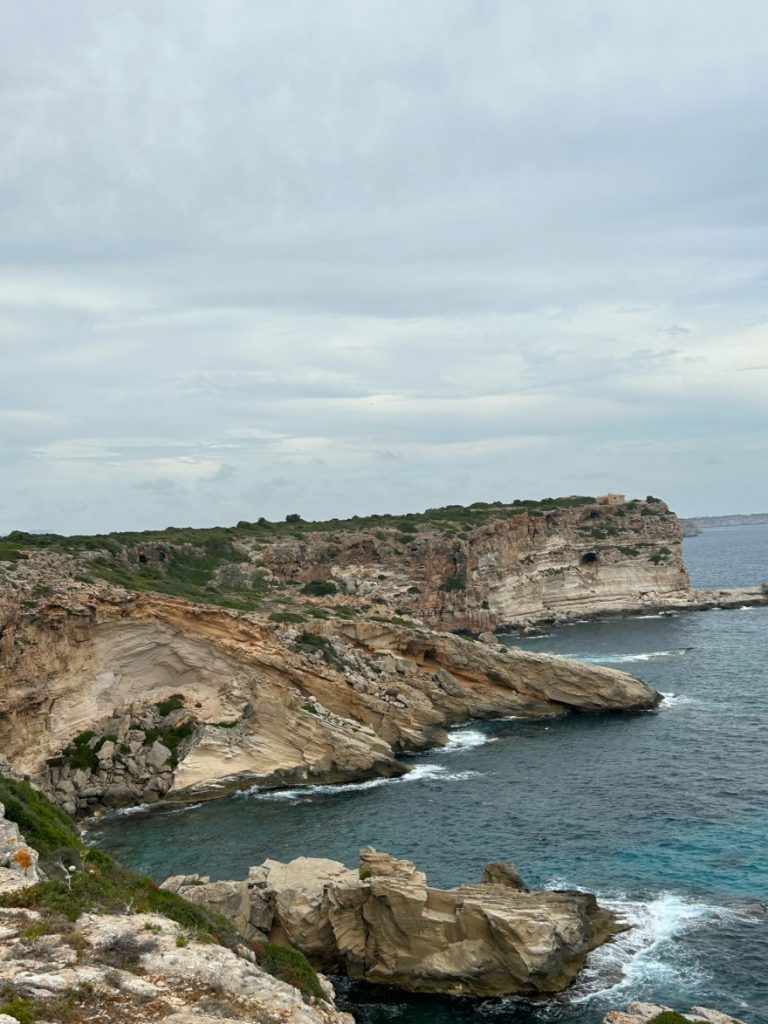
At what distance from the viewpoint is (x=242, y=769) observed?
50.6 metres

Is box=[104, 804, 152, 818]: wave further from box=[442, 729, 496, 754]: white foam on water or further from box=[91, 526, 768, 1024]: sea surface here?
box=[442, 729, 496, 754]: white foam on water

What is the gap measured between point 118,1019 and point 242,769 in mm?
36700

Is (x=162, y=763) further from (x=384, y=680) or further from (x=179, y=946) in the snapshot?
(x=179, y=946)

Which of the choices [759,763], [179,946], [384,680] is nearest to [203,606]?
[384,680]

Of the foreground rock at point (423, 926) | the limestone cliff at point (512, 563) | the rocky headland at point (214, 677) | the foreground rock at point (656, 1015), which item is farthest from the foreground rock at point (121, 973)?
the limestone cliff at point (512, 563)

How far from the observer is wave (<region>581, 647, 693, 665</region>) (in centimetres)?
8169

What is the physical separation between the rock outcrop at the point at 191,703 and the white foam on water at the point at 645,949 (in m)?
22.0

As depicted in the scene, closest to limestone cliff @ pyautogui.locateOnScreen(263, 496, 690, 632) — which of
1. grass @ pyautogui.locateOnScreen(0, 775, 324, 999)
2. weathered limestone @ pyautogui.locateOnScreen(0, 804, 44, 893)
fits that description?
grass @ pyautogui.locateOnScreen(0, 775, 324, 999)

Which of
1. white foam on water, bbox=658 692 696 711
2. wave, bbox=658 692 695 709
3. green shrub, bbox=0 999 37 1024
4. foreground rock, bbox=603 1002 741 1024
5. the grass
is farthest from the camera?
wave, bbox=658 692 695 709

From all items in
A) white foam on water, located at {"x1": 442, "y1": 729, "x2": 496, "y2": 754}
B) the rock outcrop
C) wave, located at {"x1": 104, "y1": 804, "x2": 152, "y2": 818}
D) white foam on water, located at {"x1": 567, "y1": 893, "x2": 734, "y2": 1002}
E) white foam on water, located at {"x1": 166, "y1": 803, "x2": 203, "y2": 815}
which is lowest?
white foam on water, located at {"x1": 567, "y1": 893, "x2": 734, "y2": 1002}

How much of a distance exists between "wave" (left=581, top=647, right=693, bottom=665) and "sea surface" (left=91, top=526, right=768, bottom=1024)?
14.9 m

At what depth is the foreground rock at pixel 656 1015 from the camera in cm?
2278

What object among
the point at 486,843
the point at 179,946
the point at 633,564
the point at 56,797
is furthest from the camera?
the point at 633,564

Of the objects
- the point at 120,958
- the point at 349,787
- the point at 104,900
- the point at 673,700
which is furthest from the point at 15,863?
the point at 673,700
